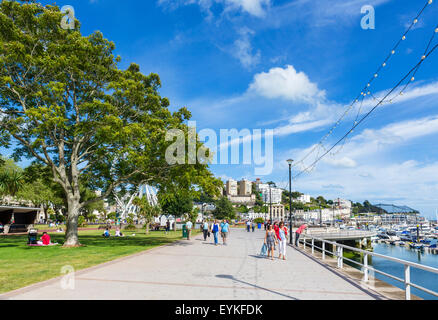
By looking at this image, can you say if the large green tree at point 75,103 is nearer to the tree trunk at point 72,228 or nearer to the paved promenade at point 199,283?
the tree trunk at point 72,228

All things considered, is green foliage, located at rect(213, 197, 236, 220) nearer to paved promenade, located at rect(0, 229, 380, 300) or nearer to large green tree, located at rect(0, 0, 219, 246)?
large green tree, located at rect(0, 0, 219, 246)

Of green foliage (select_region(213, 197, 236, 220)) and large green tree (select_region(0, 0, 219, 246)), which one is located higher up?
large green tree (select_region(0, 0, 219, 246))

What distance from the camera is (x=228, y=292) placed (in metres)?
7.48

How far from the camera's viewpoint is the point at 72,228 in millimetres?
19094

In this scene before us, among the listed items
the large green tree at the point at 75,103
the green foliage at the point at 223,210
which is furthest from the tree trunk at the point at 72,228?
the green foliage at the point at 223,210

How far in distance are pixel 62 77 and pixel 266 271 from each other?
1578 cm

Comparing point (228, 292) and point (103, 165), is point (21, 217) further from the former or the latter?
point (228, 292)

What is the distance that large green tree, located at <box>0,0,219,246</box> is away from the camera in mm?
16781

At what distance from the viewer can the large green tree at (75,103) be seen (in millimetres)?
16781

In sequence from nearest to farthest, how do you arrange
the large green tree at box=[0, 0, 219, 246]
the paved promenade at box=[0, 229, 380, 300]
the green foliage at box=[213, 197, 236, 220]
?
1. the paved promenade at box=[0, 229, 380, 300]
2. the large green tree at box=[0, 0, 219, 246]
3. the green foliage at box=[213, 197, 236, 220]

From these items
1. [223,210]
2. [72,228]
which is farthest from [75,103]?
[223,210]

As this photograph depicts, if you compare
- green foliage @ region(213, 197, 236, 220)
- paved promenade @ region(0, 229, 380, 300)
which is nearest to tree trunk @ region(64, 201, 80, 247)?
paved promenade @ region(0, 229, 380, 300)
